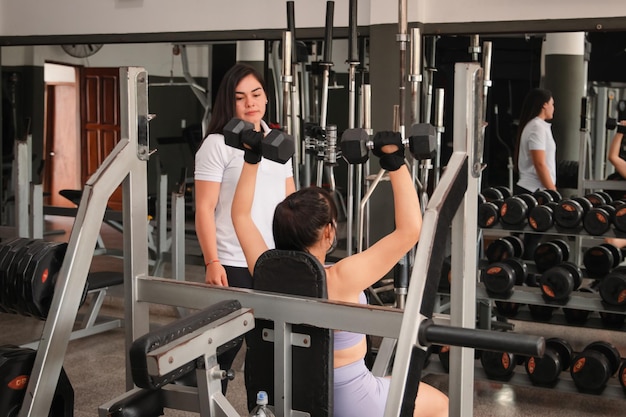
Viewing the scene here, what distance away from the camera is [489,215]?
145 inches

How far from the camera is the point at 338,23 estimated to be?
4.45 meters

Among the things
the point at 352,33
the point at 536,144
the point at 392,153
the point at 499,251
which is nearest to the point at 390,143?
the point at 392,153

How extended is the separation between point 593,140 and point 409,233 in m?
2.62

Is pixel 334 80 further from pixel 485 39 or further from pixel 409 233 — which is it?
pixel 409 233

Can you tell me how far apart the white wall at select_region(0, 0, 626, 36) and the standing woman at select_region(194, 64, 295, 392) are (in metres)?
1.52

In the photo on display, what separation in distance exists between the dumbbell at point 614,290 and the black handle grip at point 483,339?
2.00 m

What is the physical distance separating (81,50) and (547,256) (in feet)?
11.4

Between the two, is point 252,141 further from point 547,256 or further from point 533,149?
point 533,149

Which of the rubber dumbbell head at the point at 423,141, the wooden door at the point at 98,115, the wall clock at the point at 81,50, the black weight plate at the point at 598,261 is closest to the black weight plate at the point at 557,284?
the black weight plate at the point at 598,261

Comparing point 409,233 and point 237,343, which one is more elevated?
point 409,233

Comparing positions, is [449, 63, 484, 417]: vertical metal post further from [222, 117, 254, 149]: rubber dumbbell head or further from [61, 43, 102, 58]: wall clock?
[61, 43, 102, 58]: wall clock

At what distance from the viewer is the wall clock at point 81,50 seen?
5.61 meters

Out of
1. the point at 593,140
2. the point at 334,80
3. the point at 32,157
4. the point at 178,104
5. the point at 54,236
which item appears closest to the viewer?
the point at 593,140

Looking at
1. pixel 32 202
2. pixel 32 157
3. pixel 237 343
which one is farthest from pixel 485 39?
pixel 32 157
